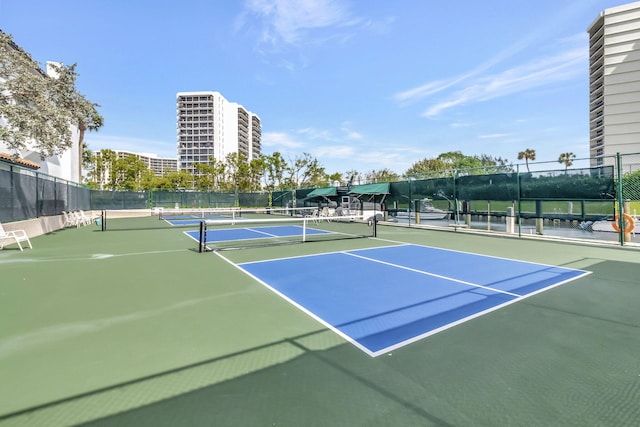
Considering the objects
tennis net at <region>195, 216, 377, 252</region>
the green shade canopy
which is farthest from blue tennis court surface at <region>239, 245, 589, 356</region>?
the green shade canopy

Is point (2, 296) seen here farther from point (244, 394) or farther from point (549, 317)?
point (549, 317)

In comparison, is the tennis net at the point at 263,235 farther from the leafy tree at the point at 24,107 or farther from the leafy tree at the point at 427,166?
Answer: the leafy tree at the point at 427,166

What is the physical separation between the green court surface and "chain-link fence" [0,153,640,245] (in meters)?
7.30

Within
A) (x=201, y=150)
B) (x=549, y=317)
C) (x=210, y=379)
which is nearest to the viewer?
(x=210, y=379)

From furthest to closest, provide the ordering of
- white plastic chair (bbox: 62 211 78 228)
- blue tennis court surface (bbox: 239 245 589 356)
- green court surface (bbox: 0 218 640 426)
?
white plastic chair (bbox: 62 211 78 228)
blue tennis court surface (bbox: 239 245 589 356)
green court surface (bbox: 0 218 640 426)

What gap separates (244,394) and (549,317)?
3702 millimetres

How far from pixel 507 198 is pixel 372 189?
8.57 m

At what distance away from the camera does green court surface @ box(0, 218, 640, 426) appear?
7.22ft

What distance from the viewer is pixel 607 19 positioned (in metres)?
84.1

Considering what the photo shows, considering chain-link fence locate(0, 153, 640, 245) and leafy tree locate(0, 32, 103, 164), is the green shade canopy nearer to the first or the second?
chain-link fence locate(0, 153, 640, 245)

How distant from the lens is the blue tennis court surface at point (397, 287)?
374cm

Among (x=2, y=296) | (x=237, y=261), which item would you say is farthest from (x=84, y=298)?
(x=237, y=261)

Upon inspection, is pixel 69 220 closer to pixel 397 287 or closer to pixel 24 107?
pixel 24 107

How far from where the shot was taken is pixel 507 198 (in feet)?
44.0
